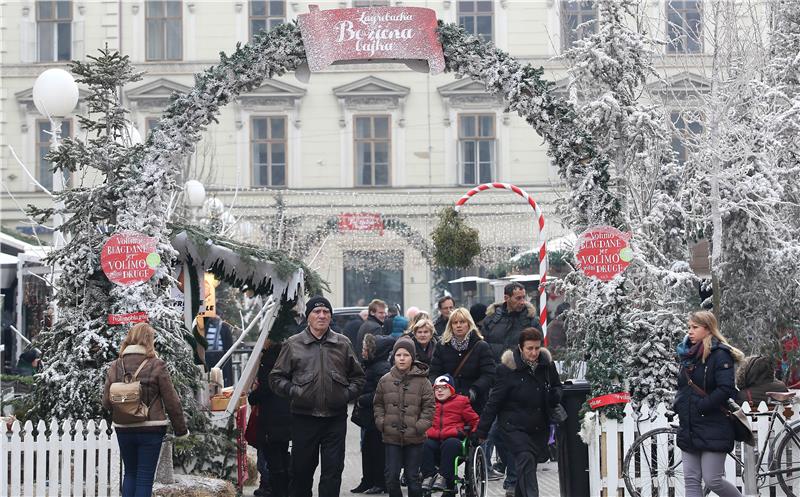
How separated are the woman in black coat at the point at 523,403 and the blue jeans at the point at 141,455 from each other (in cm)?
272

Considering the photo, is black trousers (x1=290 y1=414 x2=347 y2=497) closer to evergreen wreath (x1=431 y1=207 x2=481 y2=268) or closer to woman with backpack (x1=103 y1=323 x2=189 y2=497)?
woman with backpack (x1=103 y1=323 x2=189 y2=497)

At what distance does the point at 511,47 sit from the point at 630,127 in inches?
1019

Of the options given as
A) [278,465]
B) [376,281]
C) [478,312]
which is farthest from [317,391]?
[376,281]

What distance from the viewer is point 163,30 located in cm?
4000

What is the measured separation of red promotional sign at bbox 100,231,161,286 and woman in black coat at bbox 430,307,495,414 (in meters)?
2.88

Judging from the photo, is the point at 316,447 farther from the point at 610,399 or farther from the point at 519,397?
the point at 610,399

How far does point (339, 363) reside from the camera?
11.2 meters

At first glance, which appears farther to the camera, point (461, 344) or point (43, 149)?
point (43, 149)

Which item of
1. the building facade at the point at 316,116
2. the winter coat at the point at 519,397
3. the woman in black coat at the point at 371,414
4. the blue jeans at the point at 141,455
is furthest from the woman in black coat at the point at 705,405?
the building facade at the point at 316,116

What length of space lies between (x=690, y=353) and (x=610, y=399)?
1.54 m

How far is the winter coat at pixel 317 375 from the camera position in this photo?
11.0 meters

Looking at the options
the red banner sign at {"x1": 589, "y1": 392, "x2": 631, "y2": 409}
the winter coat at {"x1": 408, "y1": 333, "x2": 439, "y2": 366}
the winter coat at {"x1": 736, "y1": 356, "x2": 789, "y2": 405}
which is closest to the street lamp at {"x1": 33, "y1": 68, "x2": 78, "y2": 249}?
the winter coat at {"x1": 408, "y1": 333, "x2": 439, "y2": 366}

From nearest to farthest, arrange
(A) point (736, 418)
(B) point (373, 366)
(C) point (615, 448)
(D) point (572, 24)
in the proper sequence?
(A) point (736, 418) < (C) point (615, 448) < (B) point (373, 366) < (D) point (572, 24)

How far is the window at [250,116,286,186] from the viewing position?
40000 millimetres
